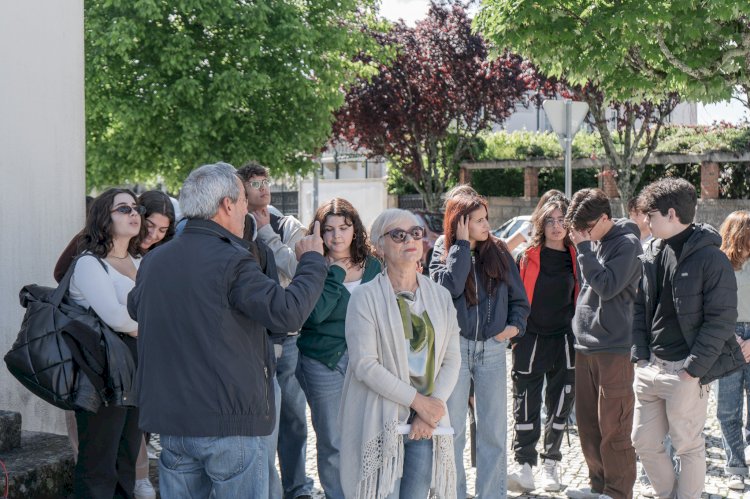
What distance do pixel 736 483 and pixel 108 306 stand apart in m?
4.31

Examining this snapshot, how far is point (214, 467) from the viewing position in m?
3.62

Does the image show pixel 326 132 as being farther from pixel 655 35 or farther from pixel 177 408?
pixel 177 408

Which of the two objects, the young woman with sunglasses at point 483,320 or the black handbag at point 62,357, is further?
the young woman with sunglasses at point 483,320

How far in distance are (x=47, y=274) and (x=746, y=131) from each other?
19.4 metres

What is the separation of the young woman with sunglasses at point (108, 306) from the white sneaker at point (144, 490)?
1.77 ft

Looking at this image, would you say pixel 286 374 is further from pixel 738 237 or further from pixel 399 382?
pixel 738 237

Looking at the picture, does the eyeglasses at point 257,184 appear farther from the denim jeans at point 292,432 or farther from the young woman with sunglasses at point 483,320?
the young woman with sunglasses at point 483,320

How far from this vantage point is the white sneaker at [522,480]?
6312mm

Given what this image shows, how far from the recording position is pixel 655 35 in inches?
406

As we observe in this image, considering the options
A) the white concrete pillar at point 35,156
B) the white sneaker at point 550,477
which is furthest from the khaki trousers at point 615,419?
the white concrete pillar at point 35,156

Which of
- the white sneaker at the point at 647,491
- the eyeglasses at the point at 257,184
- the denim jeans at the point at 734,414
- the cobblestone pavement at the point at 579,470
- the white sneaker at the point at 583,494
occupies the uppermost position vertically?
the eyeglasses at the point at 257,184

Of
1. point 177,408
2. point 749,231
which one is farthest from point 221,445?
point 749,231

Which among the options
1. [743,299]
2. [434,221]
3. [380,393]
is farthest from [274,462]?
[434,221]

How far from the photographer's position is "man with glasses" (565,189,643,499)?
18.8 ft
